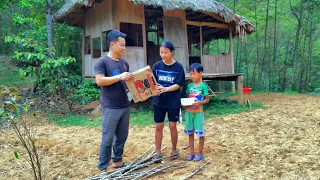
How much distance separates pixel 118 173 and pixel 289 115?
5.46m

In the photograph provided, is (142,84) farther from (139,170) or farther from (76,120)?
(76,120)

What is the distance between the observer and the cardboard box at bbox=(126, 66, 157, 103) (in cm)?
292

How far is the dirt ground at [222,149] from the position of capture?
322 centimetres

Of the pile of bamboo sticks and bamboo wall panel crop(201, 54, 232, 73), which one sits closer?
the pile of bamboo sticks

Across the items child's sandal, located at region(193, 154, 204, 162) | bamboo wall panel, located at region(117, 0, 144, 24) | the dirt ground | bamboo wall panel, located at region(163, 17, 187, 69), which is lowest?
the dirt ground

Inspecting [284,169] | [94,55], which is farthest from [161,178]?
[94,55]

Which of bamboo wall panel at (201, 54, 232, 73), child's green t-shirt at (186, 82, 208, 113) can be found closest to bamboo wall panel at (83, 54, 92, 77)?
bamboo wall panel at (201, 54, 232, 73)

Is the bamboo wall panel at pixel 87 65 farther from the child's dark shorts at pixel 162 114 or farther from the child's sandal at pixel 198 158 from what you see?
the child's sandal at pixel 198 158

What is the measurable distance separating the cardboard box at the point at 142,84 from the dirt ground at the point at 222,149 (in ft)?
3.17

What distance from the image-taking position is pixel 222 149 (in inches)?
160

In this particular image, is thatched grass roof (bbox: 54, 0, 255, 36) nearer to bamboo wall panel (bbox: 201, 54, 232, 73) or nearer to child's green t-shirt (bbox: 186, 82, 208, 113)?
bamboo wall panel (bbox: 201, 54, 232, 73)

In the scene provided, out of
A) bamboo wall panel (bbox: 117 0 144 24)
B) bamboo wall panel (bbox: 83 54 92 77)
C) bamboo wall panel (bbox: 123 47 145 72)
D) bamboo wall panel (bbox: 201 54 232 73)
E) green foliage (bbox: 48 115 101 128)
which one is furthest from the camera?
bamboo wall panel (bbox: 201 54 232 73)

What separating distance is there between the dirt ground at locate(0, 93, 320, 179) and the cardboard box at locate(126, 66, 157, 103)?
967 mm

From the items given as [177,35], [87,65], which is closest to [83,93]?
[87,65]
